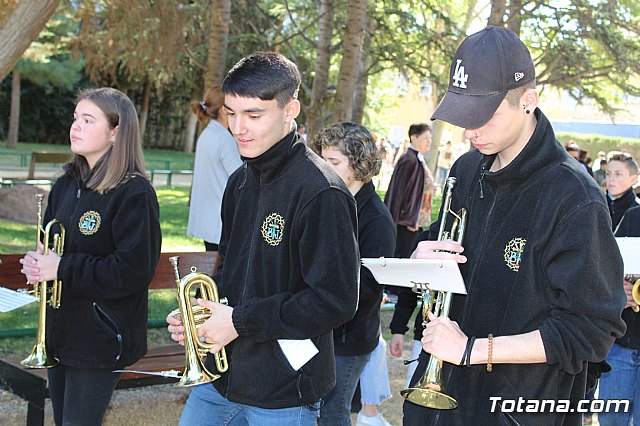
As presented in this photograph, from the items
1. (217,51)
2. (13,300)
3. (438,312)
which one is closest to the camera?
(438,312)

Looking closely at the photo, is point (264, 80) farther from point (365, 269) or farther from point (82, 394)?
point (82, 394)

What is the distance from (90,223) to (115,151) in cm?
40

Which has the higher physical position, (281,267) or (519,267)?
(519,267)

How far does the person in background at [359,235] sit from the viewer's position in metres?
4.68

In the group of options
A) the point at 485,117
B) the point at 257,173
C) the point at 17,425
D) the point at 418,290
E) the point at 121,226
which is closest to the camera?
the point at 485,117

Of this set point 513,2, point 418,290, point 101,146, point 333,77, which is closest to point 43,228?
point 101,146

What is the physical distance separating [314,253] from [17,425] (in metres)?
3.82

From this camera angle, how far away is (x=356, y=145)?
15.4 feet

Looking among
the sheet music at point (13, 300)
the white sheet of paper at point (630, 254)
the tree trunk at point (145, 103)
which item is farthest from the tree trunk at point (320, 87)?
the tree trunk at point (145, 103)

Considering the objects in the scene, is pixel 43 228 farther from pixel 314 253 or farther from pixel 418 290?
pixel 418 290

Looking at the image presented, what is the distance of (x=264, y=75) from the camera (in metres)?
3.13

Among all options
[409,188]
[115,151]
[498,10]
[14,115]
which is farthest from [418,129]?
[14,115]

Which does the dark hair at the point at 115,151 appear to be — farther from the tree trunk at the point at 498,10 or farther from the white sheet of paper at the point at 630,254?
the tree trunk at the point at 498,10

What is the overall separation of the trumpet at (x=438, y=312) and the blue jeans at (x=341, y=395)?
180 cm
